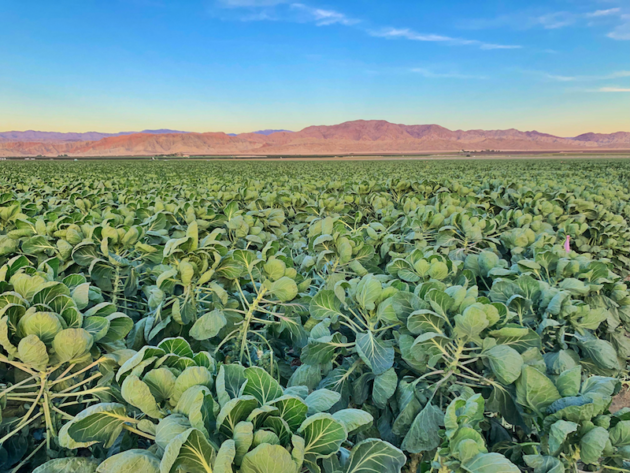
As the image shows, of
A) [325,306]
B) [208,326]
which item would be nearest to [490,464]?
[325,306]

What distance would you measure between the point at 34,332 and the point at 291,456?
97 cm

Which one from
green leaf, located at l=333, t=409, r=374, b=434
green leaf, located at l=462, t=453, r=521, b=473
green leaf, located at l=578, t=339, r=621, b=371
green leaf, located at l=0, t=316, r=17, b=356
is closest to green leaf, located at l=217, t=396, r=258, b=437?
green leaf, located at l=333, t=409, r=374, b=434

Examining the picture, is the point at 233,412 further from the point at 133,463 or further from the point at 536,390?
the point at 536,390

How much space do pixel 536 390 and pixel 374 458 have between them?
0.59 metres

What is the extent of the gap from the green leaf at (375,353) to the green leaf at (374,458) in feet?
1.18

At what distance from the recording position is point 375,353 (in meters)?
1.43

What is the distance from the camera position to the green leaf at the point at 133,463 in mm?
870

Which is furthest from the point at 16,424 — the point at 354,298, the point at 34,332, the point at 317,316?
the point at 354,298

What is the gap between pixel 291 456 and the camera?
892 millimetres

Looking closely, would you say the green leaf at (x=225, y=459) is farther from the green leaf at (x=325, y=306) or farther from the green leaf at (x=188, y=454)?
the green leaf at (x=325, y=306)

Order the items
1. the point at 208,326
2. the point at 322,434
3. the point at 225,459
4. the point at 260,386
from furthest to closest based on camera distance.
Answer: the point at 208,326 < the point at 260,386 < the point at 322,434 < the point at 225,459

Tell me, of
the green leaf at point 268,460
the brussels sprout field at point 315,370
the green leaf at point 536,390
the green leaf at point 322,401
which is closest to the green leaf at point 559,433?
the brussels sprout field at point 315,370

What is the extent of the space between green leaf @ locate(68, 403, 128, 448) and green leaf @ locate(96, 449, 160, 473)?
0.48 ft

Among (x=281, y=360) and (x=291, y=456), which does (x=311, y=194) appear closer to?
(x=281, y=360)
